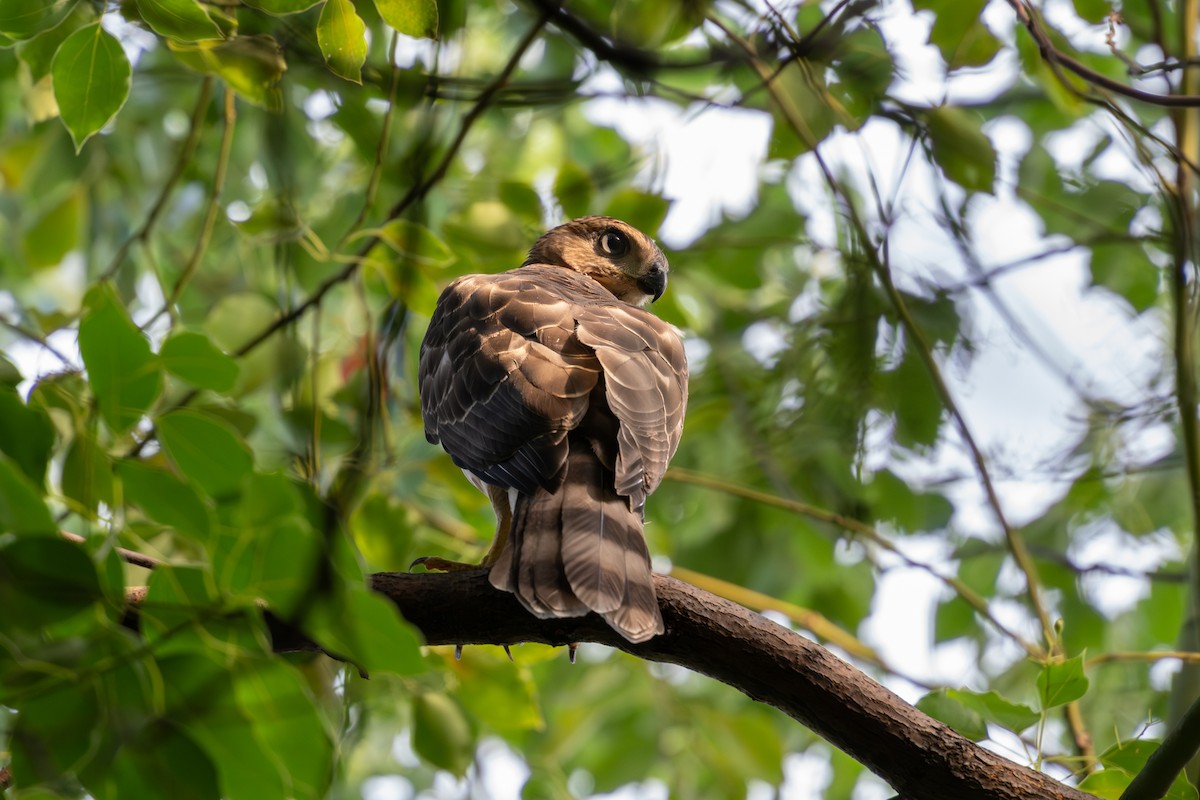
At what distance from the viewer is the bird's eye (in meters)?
4.34

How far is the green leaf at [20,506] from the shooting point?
1314 millimetres

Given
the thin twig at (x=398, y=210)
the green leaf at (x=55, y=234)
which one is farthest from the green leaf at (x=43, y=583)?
the green leaf at (x=55, y=234)

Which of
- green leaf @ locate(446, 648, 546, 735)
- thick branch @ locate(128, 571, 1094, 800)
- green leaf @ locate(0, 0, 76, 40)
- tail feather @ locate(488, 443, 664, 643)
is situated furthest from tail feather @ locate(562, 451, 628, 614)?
green leaf @ locate(0, 0, 76, 40)

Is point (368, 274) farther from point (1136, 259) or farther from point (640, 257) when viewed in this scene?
point (1136, 259)

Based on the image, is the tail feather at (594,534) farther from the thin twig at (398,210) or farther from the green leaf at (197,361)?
the thin twig at (398,210)

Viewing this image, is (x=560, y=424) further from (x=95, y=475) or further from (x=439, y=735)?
(x=439, y=735)

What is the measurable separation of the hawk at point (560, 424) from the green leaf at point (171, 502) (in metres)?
0.84

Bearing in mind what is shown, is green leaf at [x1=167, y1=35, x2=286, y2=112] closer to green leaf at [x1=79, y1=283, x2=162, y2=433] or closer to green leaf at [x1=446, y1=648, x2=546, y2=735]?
green leaf at [x1=79, y1=283, x2=162, y2=433]

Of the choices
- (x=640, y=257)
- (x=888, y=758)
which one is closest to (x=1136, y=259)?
(x=640, y=257)

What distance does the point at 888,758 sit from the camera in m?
2.30

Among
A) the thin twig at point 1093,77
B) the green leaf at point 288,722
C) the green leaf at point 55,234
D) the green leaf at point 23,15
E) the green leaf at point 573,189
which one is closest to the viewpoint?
the green leaf at point 288,722

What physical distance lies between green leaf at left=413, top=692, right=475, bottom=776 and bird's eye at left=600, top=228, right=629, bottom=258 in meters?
1.86

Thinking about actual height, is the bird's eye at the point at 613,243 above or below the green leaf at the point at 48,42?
above

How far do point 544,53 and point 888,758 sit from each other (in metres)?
4.70
